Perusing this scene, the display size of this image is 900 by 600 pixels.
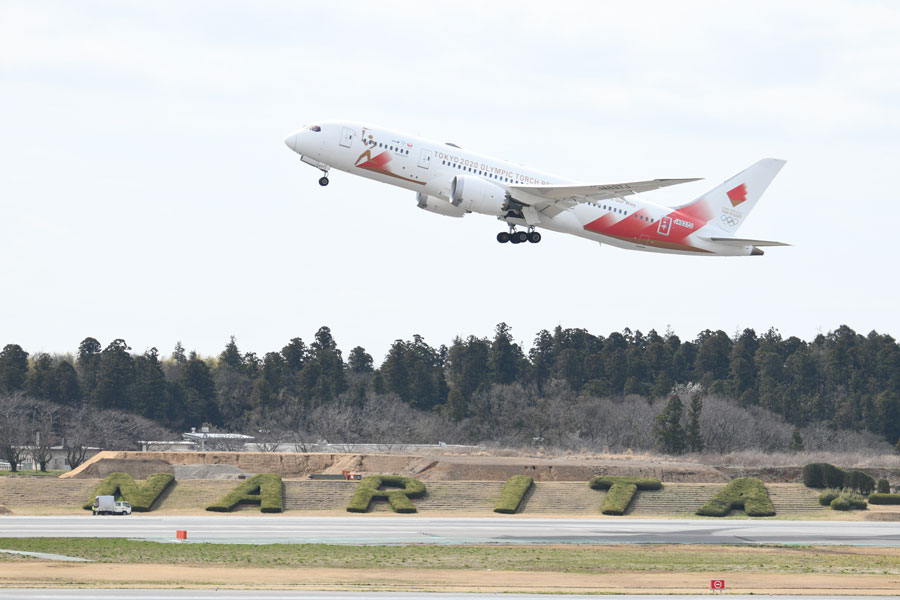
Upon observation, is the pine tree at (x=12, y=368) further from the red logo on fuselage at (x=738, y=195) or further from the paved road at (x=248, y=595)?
the paved road at (x=248, y=595)

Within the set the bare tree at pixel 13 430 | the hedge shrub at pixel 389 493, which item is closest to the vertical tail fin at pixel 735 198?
the hedge shrub at pixel 389 493

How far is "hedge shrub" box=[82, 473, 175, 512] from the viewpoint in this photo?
219 feet

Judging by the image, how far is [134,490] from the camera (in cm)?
6869

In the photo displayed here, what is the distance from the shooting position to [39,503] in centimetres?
6762

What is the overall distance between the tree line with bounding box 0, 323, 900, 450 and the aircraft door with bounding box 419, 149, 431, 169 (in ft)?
240

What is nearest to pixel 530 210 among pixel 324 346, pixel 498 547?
pixel 498 547

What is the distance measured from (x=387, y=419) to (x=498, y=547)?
297ft

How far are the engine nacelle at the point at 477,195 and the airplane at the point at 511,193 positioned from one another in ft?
0.16

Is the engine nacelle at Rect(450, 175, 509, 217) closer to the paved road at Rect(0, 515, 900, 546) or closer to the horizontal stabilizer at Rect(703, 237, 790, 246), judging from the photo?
the horizontal stabilizer at Rect(703, 237, 790, 246)

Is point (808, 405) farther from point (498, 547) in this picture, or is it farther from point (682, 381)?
point (498, 547)

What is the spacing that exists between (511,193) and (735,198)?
63.5ft

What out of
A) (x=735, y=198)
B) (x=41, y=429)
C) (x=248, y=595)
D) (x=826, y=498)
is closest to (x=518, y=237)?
(x=735, y=198)

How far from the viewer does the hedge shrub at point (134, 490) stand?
66631mm

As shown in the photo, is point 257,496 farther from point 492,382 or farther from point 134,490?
point 492,382
